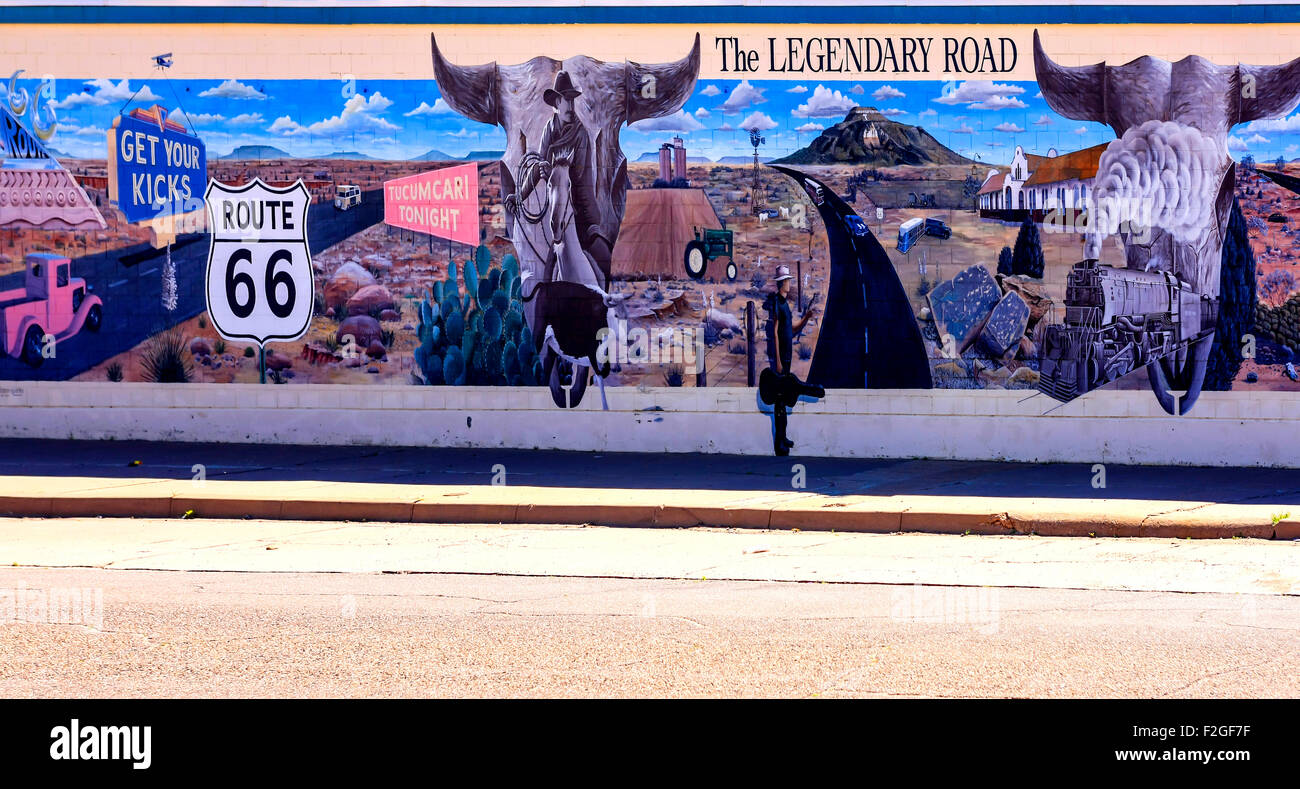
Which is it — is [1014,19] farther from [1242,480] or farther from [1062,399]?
[1242,480]

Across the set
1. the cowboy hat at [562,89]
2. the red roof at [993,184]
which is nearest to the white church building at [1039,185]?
the red roof at [993,184]

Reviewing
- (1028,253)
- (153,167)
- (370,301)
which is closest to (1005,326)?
(1028,253)

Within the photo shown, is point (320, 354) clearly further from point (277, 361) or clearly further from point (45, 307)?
point (45, 307)

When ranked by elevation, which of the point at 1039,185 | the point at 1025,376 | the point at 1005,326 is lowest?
the point at 1025,376

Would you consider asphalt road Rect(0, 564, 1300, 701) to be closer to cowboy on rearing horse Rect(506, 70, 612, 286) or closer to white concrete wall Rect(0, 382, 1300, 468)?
white concrete wall Rect(0, 382, 1300, 468)

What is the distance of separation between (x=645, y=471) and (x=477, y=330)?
2.88m

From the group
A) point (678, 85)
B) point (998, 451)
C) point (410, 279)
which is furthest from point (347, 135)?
point (998, 451)

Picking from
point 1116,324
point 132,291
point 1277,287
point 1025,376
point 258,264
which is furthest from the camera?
point 132,291

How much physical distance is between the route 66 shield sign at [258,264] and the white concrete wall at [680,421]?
2.51ft

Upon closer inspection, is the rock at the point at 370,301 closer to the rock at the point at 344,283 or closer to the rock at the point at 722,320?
the rock at the point at 344,283

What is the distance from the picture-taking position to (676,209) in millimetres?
14867

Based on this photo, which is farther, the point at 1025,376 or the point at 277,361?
the point at 277,361

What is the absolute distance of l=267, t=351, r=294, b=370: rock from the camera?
51.4ft

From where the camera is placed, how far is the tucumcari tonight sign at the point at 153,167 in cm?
1555
